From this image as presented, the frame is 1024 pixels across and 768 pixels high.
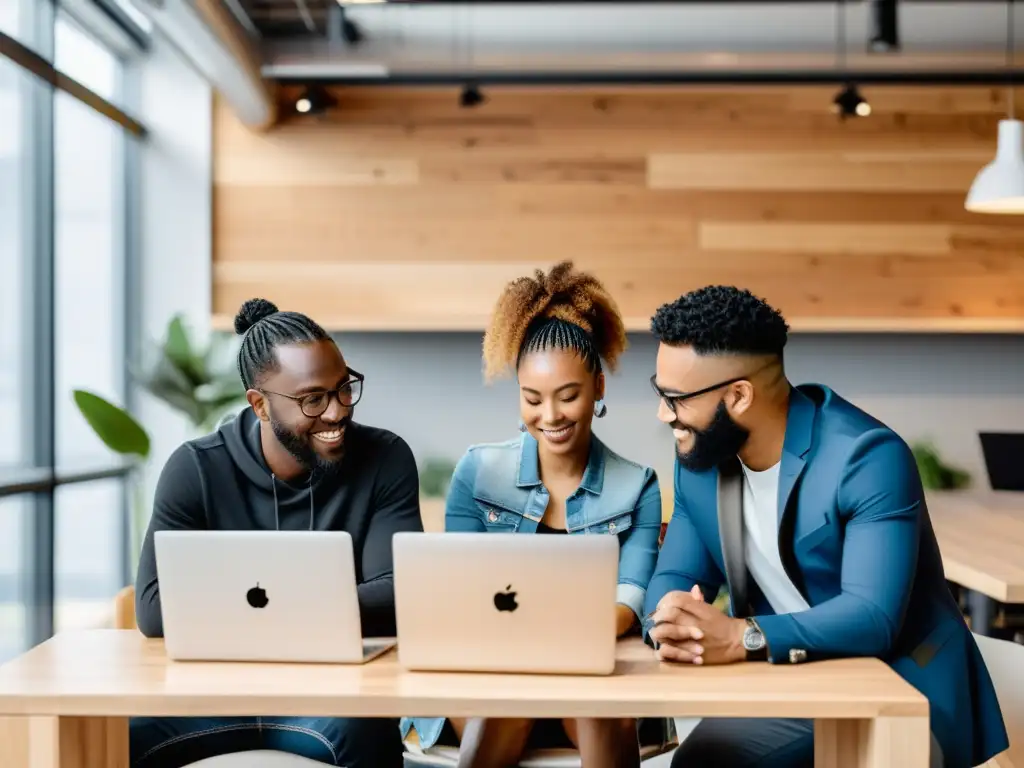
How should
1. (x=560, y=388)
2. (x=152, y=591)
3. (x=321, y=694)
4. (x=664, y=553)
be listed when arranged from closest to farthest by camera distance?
(x=321, y=694), (x=152, y=591), (x=664, y=553), (x=560, y=388)

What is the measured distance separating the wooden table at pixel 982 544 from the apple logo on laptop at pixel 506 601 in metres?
1.45

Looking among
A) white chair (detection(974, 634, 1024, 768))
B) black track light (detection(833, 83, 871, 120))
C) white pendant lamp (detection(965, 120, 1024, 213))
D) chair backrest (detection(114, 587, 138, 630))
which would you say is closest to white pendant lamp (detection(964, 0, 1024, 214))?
white pendant lamp (detection(965, 120, 1024, 213))

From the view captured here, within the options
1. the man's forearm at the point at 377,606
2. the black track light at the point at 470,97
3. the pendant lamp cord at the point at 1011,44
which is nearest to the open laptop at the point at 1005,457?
the pendant lamp cord at the point at 1011,44

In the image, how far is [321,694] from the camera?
1.61m

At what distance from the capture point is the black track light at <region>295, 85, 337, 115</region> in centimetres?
507

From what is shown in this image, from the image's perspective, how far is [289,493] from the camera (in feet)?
7.50

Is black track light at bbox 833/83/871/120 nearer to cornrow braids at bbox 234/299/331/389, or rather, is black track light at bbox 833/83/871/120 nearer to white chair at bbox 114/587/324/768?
cornrow braids at bbox 234/299/331/389

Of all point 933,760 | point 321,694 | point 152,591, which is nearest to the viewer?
point 321,694

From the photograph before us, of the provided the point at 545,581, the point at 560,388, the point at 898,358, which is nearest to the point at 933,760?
the point at 545,581

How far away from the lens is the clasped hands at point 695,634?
1.78 meters

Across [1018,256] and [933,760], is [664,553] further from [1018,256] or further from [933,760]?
[1018,256]

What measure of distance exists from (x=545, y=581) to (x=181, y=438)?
4424 millimetres

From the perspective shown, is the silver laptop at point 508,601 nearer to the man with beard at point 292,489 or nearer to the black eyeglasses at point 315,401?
the man with beard at point 292,489

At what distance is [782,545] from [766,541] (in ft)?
0.28
